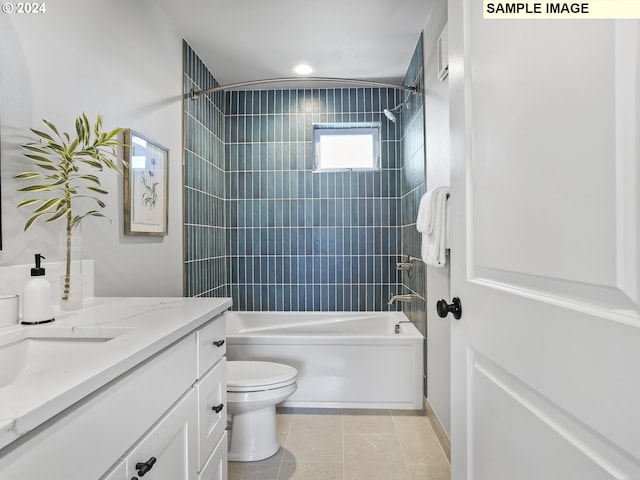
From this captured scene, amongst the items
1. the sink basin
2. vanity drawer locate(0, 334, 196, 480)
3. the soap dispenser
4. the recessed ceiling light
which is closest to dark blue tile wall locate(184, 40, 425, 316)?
the recessed ceiling light

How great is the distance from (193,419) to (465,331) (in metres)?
0.82

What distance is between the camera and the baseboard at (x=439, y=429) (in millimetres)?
2021

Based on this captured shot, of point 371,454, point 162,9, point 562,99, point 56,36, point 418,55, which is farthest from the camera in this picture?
point 418,55

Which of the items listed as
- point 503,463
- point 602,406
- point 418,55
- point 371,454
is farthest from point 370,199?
point 602,406

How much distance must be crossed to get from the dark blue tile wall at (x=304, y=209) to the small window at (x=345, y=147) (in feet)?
0.37

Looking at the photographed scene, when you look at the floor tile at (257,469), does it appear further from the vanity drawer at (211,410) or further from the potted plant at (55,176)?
the potted plant at (55,176)

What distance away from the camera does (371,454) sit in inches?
80.3

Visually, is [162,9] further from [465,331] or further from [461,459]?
[461,459]

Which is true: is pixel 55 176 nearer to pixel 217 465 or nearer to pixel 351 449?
pixel 217 465

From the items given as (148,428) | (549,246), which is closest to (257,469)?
(148,428)

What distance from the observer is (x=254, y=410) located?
1.99m

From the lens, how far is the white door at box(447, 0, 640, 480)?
51cm

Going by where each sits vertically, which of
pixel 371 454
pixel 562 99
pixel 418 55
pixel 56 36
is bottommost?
pixel 371 454

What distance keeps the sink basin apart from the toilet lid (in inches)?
40.4
